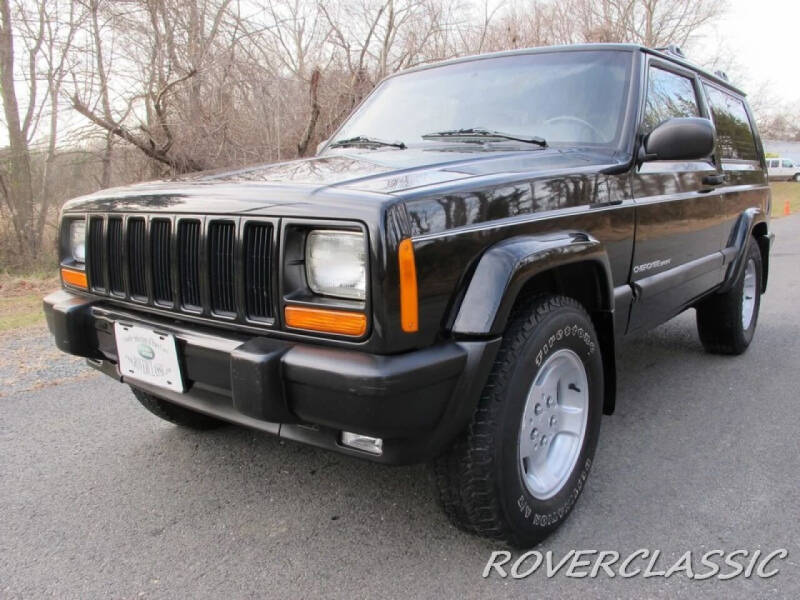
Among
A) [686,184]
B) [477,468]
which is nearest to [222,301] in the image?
[477,468]

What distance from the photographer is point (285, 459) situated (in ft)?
9.48

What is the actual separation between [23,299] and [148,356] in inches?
266

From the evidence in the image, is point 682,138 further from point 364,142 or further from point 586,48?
point 364,142

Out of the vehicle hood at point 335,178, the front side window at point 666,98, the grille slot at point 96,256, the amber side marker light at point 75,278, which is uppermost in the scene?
the front side window at point 666,98

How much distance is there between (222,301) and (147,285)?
0.40m

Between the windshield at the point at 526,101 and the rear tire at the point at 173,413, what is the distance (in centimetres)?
166

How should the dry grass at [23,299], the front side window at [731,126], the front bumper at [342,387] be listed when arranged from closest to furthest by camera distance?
the front bumper at [342,387], the front side window at [731,126], the dry grass at [23,299]

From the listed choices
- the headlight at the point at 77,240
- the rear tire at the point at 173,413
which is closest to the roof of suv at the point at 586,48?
the headlight at the point at 77,240

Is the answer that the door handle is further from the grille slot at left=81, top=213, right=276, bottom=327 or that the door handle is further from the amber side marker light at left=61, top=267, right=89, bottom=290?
the amber side marker light at left=61, top=267, right=89, bottom=290

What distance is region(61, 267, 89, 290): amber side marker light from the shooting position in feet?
8.31

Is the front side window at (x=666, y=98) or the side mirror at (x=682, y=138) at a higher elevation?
the front side window at (x=666, y=98)

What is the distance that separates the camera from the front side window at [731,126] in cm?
396

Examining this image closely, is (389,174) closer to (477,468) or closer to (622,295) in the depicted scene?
(477,468)

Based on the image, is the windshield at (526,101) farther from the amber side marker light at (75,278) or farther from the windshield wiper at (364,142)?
the amber side marker light at (75,278)
